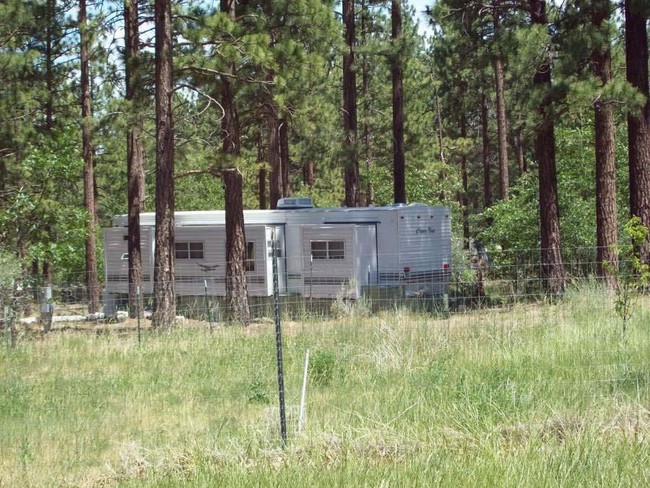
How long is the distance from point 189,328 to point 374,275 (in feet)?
23.7

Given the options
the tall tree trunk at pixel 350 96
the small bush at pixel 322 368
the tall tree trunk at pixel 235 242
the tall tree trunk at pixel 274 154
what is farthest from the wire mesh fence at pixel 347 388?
the tall tree trunk at pixel 274 154

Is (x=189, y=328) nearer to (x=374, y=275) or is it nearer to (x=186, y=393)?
(x=186, y=393)

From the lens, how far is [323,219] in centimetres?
2162

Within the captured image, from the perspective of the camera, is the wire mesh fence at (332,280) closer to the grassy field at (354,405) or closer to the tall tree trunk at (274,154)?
the tall tree trunk at (274,154)

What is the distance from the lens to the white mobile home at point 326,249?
21.0 m

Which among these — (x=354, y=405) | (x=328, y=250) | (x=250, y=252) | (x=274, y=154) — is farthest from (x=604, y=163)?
(x=274, y=154)

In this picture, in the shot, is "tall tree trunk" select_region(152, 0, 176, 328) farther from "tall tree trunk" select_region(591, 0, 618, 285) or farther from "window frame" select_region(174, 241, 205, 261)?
"tall tree trunk" select_region(591, 0, 618, 285)

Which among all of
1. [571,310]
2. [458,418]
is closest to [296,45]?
[571,310]

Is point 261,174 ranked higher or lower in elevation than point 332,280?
higher

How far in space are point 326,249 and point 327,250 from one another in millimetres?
34

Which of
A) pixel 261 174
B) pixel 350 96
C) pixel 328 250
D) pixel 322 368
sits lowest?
pixel 322 368

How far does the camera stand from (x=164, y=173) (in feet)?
55.8

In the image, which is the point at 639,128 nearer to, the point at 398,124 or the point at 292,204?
the point at 398,124

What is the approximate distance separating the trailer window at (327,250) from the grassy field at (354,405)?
285 inches
